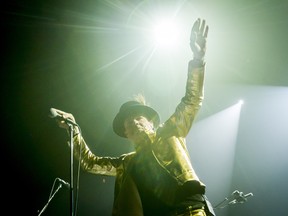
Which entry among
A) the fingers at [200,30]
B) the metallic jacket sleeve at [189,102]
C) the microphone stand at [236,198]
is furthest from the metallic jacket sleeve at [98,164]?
the microphone stand at [236,198]

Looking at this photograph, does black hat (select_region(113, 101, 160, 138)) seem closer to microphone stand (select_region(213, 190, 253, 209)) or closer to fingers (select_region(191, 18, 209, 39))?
fingers (select_region(191, 18, 209, 39))

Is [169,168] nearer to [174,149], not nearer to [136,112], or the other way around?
[174,149]

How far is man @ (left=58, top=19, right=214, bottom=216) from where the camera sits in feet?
7.54

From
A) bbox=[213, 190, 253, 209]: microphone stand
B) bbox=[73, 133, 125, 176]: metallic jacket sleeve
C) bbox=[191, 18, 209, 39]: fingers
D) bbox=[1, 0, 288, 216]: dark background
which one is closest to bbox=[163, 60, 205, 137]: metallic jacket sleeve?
bbox=[191, 18, 209, 39]: fingers

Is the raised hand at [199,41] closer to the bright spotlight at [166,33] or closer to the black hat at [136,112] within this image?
the black hat at [136,112]

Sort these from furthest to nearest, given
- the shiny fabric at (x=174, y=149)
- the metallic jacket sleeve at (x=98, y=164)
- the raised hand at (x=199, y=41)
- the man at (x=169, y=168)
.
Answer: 1. the metallic jacket sleeve at (x=98, y=164)
2. the raised hand at (x=199, y=41)
3. the shiny fabric at (x=174, y=149)
4. the man at (x=169, y=168)

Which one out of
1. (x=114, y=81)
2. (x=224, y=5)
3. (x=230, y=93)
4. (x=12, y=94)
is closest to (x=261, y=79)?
(x=230, y=93)

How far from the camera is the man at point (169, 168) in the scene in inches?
90.4

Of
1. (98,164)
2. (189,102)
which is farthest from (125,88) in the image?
(189,102)

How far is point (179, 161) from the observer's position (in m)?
2.49

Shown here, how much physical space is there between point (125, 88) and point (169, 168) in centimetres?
341

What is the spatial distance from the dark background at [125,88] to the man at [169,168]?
→ 2080mm

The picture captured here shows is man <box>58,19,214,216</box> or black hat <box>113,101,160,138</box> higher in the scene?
black hat <box>113,101,160,138</box>

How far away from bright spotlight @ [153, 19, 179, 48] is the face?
8.21ft
